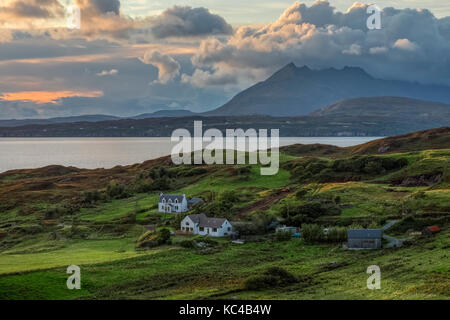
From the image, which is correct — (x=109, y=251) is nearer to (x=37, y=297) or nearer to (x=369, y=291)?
(x=37, y=297)

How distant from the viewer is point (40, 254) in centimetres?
6769

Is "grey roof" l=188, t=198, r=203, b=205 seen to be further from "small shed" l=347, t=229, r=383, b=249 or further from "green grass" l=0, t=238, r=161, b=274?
"small shed" l=347, t=229, r=383, b=249

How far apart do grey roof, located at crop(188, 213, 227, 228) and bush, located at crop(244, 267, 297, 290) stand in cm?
2831

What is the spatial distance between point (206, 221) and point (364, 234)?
84.5 feet

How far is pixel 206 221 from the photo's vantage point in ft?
270

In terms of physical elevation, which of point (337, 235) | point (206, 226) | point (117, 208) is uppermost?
point (337, 235)

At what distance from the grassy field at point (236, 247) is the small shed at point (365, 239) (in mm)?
1925

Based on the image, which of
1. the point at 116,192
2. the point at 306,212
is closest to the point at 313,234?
the point at 306,212

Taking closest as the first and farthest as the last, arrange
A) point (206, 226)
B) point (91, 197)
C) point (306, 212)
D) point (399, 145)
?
1. point (206, 226)
2. point (306, 212)
3. point (91, 197)
4. point (399, 145)

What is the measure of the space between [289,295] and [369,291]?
23.1ft

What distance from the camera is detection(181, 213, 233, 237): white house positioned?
8019 cm

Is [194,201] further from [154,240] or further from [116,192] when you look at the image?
[154,240]

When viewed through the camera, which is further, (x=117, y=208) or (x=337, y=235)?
(x=117, y=208)
